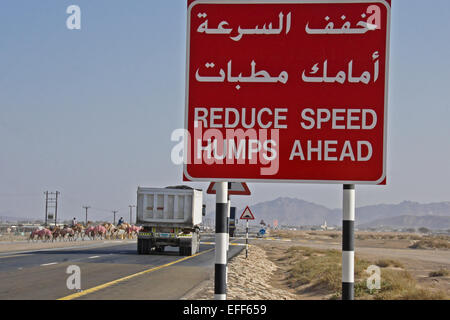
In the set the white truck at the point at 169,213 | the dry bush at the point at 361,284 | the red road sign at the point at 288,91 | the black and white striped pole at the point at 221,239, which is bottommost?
the dry bush at the point at 361,284

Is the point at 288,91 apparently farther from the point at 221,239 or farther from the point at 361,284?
the point at 361,284

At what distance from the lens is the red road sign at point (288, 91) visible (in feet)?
15.5

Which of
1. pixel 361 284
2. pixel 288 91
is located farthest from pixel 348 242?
pixel 361 284

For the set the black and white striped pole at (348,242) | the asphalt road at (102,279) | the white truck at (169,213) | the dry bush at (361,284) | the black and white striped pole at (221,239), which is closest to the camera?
the black and white striped pole at (348,242)

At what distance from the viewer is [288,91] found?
4.82m

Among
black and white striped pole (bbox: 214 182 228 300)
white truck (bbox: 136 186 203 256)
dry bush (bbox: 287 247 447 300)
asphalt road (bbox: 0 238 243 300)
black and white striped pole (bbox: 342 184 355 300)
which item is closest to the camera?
black and white striped pole (bbox: 342 184 355 300)

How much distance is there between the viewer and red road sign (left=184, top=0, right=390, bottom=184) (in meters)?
4.74

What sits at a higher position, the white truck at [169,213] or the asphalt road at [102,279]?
the white truck at [169,213]

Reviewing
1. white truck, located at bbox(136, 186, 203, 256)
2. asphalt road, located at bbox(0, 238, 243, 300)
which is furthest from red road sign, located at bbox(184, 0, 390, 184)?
white truck, located at bbox(136, 186, 203, 256)

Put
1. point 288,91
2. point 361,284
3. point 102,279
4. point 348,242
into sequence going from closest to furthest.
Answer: point 348,242 → point 288,91 → point 102,279 → point 361,284

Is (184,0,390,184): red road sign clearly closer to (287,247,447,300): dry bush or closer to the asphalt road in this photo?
the asphalt road

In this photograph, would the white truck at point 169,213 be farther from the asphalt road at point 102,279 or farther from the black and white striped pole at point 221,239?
the black and white striped pole at point 221,239

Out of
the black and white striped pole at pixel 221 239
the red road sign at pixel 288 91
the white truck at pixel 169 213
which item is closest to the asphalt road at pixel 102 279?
the white truck at pixel 169 213
